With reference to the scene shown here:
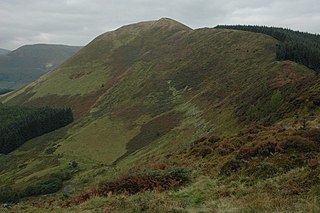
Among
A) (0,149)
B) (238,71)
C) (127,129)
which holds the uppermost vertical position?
(238,71)

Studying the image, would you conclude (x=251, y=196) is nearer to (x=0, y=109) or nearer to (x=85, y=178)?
(x=85, y=178)

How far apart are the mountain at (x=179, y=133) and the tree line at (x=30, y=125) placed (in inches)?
240

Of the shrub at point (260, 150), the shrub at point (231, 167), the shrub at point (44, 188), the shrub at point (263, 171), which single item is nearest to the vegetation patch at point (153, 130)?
the shrub at point (44, 188)

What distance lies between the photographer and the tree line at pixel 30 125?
430 ft

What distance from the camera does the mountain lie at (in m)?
18.7

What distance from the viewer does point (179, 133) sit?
7706cm

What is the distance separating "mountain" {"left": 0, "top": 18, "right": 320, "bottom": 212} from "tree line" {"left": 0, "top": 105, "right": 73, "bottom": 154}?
610 centimetres

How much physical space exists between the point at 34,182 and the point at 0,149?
59389 millimetres

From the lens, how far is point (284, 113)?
47.2 meters

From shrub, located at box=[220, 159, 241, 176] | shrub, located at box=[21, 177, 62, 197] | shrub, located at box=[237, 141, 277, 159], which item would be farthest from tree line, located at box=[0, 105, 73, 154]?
shrub, located at box=[220, 159, 241, 176]

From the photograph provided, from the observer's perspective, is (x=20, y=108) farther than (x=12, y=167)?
Yes

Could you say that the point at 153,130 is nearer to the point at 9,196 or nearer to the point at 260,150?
the point at 9,196

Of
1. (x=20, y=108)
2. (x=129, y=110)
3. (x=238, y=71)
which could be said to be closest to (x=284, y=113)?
(x=238, y=71)

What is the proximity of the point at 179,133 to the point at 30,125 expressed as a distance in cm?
8032
